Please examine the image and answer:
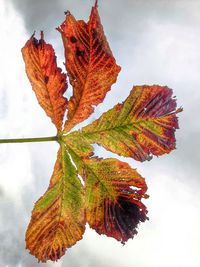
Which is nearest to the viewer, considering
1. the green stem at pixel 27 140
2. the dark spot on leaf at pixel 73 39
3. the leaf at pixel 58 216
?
the green stem at pixel 27 140

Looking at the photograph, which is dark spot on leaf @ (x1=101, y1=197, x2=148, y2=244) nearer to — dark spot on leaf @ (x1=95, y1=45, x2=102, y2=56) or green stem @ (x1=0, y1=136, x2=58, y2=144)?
green stem @ (x1=0, y1=136, x2=58, y2=144)

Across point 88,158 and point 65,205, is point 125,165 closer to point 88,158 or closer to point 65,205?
point 88,158

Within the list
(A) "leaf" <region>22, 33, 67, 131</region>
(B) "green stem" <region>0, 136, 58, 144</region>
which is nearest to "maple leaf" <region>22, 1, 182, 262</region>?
(A) "leaf" <region>22, 33, 67, 131</region>

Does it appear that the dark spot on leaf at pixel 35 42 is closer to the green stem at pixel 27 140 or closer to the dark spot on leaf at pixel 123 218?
the green stem at pixel 27 140

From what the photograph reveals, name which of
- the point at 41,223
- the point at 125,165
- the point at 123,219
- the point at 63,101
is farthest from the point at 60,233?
the point at 63,101

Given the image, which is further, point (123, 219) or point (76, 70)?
point (123, 219)

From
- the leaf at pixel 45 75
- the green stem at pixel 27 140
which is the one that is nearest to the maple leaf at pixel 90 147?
the leaf at pixel 45 75

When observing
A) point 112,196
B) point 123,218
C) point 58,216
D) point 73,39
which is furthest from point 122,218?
point 73,39
